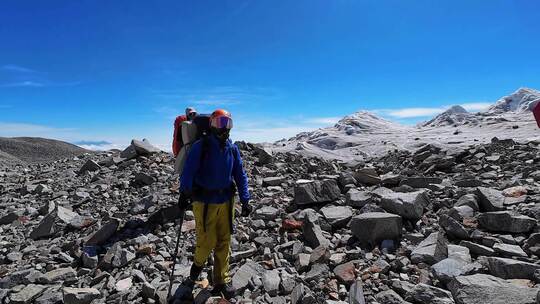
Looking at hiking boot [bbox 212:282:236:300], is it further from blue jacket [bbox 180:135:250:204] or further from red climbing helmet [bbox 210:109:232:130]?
red climbing helmet [bbox 210:109:232:130]

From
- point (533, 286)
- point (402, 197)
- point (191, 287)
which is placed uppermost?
point (402, 197)

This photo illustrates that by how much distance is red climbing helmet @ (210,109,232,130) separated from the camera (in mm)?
5418

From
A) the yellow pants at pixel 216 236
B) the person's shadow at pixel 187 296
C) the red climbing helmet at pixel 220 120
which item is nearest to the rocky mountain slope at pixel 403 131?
the yellow pants at pixel 216 236

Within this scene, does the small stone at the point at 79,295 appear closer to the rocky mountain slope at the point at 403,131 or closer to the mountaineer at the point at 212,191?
the mountaineer at the point at 212,191

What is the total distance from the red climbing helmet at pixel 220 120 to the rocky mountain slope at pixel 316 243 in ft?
8.38

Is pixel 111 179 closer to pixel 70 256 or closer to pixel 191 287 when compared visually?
pixel 70 256

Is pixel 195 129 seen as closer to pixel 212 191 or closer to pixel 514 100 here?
pixel 212 191

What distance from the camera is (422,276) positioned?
17.1ft

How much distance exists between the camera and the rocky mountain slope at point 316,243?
514cm

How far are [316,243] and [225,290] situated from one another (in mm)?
2127

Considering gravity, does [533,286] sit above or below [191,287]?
above

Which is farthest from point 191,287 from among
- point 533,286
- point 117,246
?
point 533,286

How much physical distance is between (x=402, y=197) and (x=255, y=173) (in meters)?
6.13

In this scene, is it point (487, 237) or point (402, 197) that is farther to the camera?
point (402, 197)
